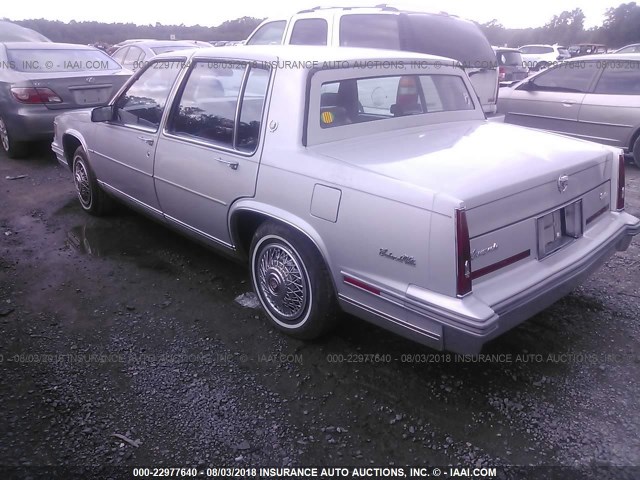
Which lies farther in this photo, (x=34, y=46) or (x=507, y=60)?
(x=507, y=60)

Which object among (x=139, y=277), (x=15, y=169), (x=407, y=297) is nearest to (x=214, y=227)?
(x=139, y=277)

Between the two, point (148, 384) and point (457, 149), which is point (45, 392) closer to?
point (148, 384)

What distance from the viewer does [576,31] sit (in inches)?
1999

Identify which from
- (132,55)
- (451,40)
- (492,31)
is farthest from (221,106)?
(492,31)

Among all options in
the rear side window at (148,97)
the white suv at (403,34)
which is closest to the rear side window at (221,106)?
the rear side window at (148,97)

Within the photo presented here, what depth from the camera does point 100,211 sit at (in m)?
5.22

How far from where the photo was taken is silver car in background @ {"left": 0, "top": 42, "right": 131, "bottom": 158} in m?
6.81

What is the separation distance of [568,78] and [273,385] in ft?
22.0

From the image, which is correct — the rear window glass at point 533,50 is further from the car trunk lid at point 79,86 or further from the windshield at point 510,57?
the car trunk lid at point 79,86

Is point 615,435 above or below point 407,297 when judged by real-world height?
below

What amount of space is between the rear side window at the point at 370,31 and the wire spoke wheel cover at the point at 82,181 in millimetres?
3207

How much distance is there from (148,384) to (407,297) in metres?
1.50

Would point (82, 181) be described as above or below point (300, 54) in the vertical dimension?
below

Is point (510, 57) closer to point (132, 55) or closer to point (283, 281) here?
point (132, 55)
